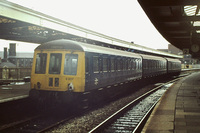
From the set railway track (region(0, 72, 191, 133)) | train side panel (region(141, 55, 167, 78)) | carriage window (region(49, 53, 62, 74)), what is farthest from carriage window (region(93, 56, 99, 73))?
train side panel (region(141, 55, 167, 78))

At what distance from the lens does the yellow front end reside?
1019 cm

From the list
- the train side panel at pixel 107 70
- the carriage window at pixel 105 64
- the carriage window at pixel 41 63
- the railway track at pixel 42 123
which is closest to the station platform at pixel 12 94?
the carriage window at pixel 41 63

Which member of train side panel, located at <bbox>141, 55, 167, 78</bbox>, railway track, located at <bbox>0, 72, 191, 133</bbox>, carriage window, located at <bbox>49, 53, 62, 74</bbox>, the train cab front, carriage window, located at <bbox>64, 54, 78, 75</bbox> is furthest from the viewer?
train side panel, located at <bbox>141, 55, 167, 78</bbox>

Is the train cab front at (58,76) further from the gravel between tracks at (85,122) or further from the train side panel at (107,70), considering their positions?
the gravel between tracks at (85,122)

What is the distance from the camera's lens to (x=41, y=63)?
10.9 meters

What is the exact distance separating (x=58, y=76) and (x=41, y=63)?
111cm

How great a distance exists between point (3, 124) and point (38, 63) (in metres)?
3.08

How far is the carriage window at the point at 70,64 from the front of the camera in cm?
1032

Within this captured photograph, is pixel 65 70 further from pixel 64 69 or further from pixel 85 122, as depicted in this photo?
pixel 85 122

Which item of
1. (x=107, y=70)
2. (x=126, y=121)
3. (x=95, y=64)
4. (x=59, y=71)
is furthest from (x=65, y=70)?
(x=107, y=70)

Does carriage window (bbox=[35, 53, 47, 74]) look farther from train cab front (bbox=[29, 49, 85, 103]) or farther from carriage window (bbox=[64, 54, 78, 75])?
carriage window (bbox=[64, 54, 78, 75])

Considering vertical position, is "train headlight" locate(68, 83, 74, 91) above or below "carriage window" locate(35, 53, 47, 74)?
below

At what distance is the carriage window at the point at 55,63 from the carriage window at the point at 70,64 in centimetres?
30

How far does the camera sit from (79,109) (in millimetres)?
10719
